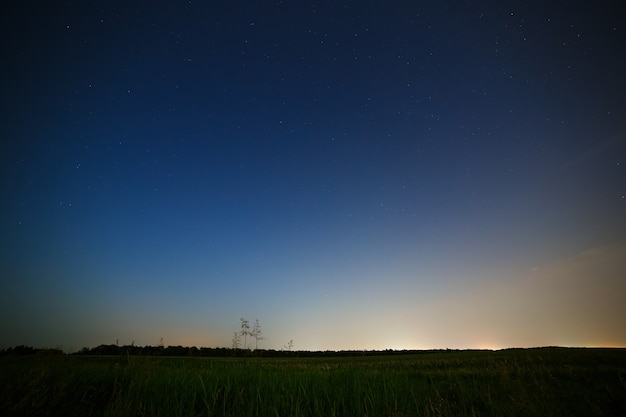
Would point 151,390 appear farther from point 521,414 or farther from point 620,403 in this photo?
point 620,403

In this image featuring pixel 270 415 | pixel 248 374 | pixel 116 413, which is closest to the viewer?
pixel 116 413

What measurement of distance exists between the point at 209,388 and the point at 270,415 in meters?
1.66

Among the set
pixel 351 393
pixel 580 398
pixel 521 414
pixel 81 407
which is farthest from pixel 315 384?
pixel 580 398

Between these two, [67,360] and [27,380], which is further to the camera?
[67,360]

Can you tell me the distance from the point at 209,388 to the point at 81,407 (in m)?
2.05

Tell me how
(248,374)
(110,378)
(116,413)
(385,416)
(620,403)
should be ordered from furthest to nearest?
(248,374) → (110,378) → (620,403) → (385,416) → (116,413)

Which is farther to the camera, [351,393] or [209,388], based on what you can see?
[351,393]

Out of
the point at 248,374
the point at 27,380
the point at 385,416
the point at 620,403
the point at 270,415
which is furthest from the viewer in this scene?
the point at 248,374

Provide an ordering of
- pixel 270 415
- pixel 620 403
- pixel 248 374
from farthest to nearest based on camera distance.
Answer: pixel 248 374
pixel 620 403
pixel 270 415

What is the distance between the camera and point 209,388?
18.2ft

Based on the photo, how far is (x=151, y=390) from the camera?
5168 mm

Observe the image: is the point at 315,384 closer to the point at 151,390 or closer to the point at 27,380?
the point at 151,390

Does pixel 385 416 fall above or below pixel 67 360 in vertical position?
below

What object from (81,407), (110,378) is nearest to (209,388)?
(81,407)
